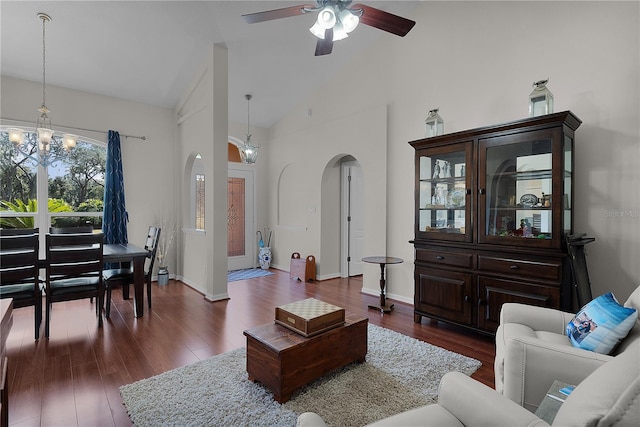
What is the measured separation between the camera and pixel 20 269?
9.62 feet

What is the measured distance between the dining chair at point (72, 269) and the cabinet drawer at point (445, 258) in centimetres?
331

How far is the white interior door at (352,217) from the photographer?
228 inches

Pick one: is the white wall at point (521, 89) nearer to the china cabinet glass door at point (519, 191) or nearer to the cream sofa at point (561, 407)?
the china cabinet glass door at point (519, 191)

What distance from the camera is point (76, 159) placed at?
4.88m

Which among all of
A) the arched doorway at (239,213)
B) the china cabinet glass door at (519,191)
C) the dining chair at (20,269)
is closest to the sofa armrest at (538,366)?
the china cabinet glass door at (519,191)

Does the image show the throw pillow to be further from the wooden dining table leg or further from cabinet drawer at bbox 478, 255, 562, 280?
the wooden dining table leg

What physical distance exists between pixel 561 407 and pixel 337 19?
2.34 m

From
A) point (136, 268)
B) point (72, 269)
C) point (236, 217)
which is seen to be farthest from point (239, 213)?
point (72, 269)

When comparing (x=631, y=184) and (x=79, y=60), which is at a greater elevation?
(x=79, y=60)

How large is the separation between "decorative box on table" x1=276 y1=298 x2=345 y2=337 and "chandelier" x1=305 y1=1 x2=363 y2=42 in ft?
6.45

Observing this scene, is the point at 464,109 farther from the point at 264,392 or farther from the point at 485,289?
the point at 264,392

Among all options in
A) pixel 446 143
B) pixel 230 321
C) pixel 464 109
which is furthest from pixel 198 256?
pixel 464 109

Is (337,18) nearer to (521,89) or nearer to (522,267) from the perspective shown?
(521,89)

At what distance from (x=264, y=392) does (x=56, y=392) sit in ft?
4.53
